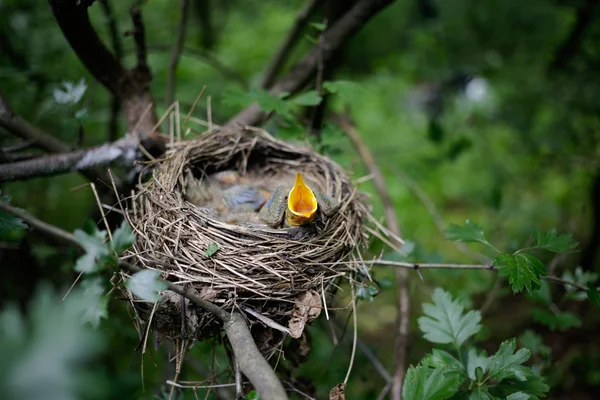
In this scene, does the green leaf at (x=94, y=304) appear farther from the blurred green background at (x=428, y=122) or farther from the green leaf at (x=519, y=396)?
the green leaf at (x=519, y=396)

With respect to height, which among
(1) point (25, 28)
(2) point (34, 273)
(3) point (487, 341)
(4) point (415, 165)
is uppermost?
(1) point (25, 28)

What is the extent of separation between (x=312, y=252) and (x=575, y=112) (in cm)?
273

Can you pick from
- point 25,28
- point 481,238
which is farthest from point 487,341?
point 25,28

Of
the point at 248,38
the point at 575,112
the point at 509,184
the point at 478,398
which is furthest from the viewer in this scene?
the point at 248,38

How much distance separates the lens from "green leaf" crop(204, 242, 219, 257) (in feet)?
5.27

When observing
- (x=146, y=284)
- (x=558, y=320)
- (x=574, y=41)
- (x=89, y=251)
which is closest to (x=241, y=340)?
(x=146, y=284)

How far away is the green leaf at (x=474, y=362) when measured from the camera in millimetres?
1521

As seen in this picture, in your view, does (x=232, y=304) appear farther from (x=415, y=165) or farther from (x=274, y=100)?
(x=415, y=165)

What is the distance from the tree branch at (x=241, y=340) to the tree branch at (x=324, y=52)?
3.80ft

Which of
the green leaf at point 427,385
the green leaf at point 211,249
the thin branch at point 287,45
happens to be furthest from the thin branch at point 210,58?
the green leaf at point 427,385

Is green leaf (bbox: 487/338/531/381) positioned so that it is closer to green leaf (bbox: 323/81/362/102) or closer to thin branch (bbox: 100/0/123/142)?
green leaf (bbox: 323/81/362/102)

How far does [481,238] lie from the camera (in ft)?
5.49

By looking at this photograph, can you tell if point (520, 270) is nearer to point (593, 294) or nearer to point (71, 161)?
point (593, 294)

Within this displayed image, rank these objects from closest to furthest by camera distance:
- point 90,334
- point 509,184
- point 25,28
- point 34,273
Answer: point 90,334
point 25,28
point 34,273
point 509,184
